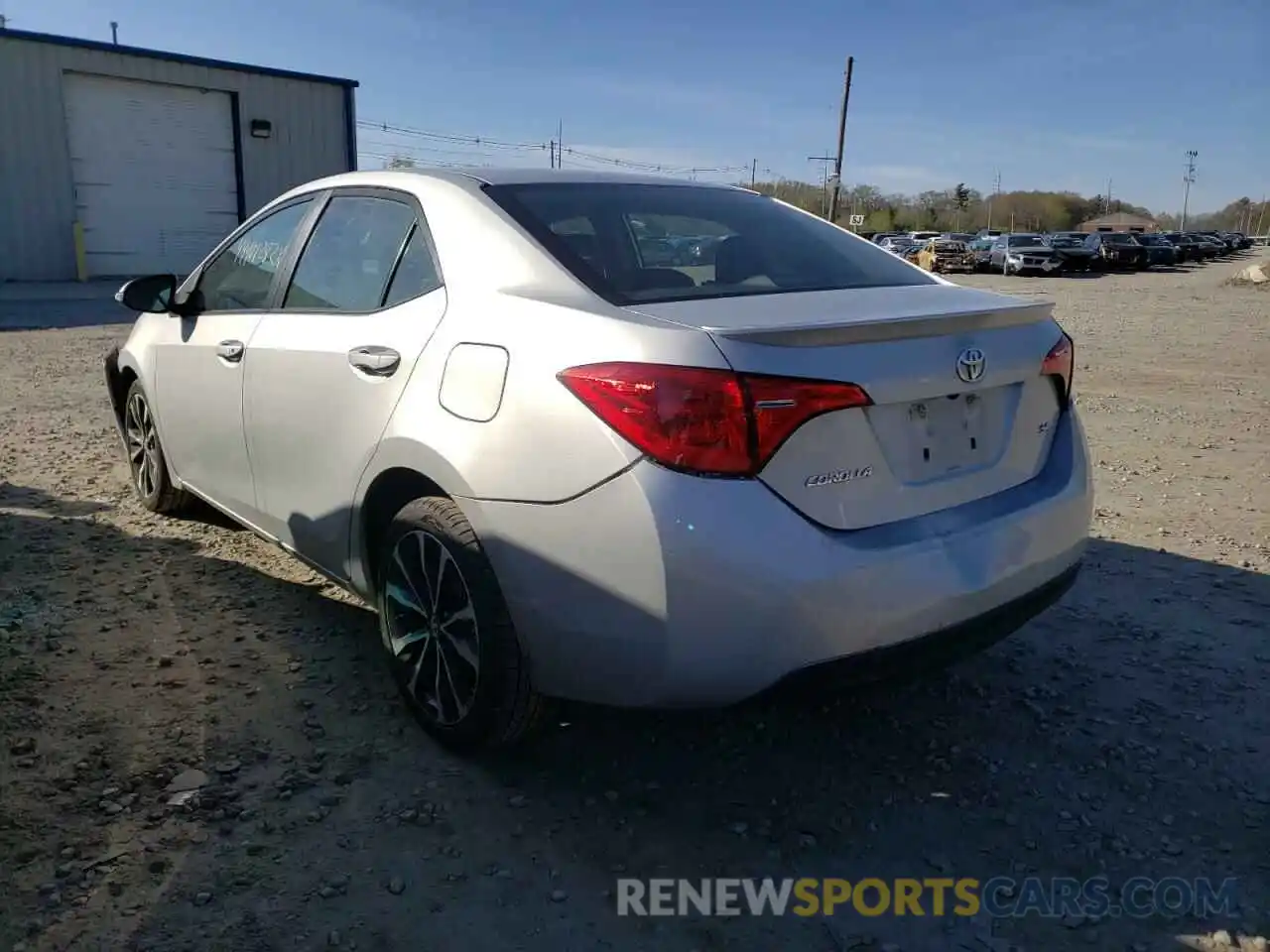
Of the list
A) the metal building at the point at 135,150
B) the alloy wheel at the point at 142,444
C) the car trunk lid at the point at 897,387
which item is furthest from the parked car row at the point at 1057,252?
the car trunk lid at the point at 897,387

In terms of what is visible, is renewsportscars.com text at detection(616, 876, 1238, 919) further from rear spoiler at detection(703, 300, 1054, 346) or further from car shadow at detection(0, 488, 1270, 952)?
rear spoiler at detection(703, 300, 1054, 346)

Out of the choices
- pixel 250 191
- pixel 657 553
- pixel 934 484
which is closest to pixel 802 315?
pixel 934 484

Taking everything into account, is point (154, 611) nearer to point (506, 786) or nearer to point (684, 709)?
point (506, 786)

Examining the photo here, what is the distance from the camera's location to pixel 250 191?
2355 centimetres

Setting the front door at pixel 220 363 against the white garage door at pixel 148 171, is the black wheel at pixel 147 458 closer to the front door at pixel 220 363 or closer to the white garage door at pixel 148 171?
the front door at pixel 220 363

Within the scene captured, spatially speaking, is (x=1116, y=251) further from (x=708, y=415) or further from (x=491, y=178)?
(x=708, y=415)

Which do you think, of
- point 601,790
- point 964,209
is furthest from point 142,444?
point 964,209

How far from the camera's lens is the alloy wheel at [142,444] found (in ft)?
15.3

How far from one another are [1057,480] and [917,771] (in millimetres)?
878

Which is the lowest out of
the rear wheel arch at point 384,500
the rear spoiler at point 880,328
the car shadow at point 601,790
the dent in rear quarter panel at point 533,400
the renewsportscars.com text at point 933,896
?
the renewsportscars.com text at point 933,896

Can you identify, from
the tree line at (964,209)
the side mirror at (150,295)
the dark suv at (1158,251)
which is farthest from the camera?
the tree line at (964,209)

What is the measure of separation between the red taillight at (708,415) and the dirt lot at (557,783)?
0.58 metres

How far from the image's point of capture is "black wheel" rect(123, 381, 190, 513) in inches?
182

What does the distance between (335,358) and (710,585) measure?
1504 mm
